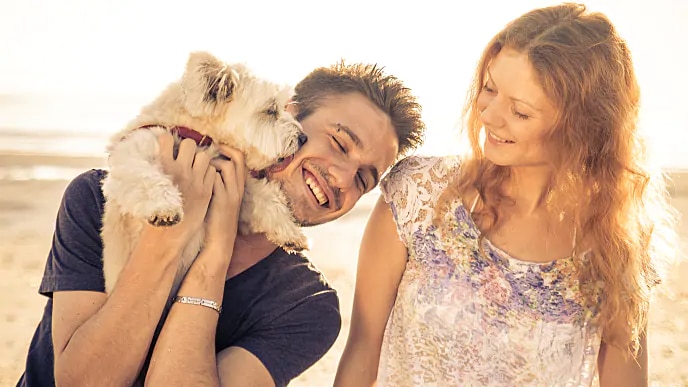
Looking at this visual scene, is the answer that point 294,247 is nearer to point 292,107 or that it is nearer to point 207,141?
point 207,141

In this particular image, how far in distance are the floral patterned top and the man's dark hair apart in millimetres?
469

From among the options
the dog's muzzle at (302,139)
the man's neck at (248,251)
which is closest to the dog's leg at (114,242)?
the man's neck at (248,251)

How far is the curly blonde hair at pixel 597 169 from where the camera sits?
2863 millimetres

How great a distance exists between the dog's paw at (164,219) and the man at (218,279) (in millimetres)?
33

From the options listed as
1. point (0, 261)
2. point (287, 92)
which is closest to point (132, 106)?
point (0, 261)

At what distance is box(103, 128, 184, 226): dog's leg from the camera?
2.67 metres

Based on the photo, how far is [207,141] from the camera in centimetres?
312

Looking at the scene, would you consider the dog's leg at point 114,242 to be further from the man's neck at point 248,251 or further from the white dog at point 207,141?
the man's neck at point 248,251

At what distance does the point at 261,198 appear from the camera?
10.3 ft

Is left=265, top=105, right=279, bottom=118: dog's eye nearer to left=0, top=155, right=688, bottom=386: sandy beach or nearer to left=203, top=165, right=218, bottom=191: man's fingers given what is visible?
left=203, top=165, right=218, bottom=191: man's fingers

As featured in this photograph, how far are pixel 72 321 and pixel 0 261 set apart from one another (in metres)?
6.88

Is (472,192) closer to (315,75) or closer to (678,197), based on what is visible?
(315,75)

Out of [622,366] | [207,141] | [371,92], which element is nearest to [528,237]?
[622,366]

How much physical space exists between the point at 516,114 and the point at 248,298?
1285 millimetres
